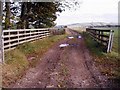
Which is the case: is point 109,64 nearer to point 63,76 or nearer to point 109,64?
point 109,64

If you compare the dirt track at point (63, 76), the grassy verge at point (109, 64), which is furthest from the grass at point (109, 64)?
the dirt track at point (63, 76)

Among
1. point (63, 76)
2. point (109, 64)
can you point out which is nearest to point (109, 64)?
point (109, 64)

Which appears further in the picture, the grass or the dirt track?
the grass

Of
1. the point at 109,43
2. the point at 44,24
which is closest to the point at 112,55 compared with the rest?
the point at 109,43

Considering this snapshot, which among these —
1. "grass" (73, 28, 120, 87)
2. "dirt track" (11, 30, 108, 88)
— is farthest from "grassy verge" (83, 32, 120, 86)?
"dirt track" (11, 30, 108, 88)

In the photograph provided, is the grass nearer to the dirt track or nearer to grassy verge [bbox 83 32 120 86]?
grassy verge [bbox 83 32 120 86]

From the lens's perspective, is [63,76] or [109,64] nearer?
[63,76]

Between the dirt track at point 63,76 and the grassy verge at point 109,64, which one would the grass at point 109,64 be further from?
the dirt track at point 63,76

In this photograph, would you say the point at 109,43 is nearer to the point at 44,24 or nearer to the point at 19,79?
the point at 19,79

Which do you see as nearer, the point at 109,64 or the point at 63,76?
the point at 63,76

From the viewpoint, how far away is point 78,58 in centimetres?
1241

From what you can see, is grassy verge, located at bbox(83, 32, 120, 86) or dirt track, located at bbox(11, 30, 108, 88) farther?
grassy verge, located at bbox(83, 32, 120, 86)

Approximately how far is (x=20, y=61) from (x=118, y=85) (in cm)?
440

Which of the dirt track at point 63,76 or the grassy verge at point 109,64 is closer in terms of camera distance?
the dirt track at point 63,76
